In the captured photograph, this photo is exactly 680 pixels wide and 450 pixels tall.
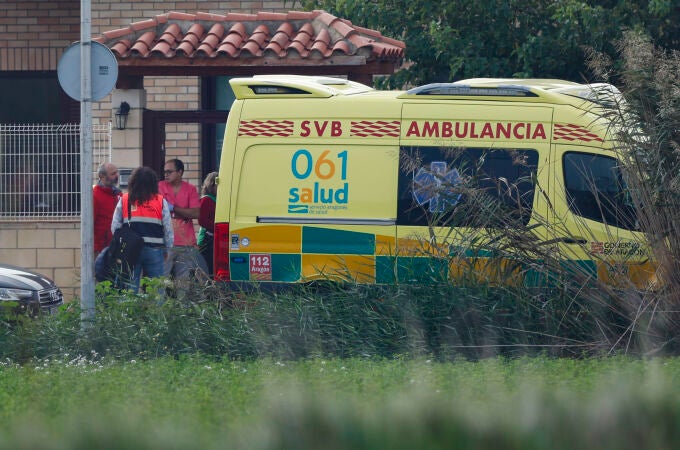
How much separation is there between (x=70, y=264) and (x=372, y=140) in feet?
20.6

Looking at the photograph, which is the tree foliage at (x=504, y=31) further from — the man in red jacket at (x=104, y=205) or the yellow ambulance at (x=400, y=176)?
the yellow ambulance at (x=400, y=176)

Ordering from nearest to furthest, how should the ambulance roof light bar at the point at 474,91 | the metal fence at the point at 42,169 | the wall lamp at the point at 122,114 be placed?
the ambulance roof light bar at the point at 474,91, the wall lamp at the point at 122,114, the metal fence at the point at 42,169

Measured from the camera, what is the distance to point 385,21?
1445cm

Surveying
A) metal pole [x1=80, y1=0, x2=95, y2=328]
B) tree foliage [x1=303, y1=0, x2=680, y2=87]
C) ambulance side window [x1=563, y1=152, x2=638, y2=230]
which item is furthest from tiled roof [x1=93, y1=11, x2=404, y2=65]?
ambulance side window [x1=563, y1=152, x2=638, y2=230]

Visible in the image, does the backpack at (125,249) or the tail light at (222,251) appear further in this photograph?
the backpack at (125,249)

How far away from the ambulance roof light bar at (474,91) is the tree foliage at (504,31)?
4.14m

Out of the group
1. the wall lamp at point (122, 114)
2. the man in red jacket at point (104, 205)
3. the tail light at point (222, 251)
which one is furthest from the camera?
the wall lamp at point (122, 114)

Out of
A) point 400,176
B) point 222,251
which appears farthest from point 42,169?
point 400,176

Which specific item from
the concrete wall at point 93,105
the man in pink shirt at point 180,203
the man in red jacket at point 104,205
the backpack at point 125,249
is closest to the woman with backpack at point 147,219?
the backpack at point 125,249

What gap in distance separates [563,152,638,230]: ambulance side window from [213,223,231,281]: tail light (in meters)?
2.61

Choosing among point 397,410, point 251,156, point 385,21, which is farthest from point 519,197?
point 385,21

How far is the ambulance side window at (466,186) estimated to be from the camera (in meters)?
8.44

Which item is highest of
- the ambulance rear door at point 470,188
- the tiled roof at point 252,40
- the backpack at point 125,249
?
the tiled roof at point 252,40

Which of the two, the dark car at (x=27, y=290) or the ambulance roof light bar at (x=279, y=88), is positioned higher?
the ambulance roof light bar at (x=279, y=88)
